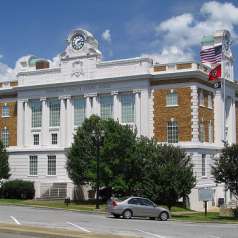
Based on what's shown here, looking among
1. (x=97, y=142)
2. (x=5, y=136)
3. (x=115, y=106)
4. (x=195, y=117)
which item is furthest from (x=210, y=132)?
(x=5, y=136)

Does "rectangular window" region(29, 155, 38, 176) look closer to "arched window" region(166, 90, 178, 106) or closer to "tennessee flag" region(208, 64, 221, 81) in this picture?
"arched window" region(166, 90, 178, 106)

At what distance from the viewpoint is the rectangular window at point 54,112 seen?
219 ft

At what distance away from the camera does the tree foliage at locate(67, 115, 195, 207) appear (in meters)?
44.1

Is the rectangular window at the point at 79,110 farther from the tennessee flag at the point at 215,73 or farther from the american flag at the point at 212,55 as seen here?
the tennessee flag at the point at 215,73

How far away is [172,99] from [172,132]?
10.8 ft

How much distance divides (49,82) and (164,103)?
14.3 m

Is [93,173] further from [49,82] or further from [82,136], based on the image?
[49,82]

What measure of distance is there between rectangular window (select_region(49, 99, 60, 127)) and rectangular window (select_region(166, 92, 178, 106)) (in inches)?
523

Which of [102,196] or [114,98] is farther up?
[114,98]

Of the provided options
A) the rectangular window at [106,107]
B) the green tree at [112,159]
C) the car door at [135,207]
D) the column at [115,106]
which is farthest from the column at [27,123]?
the car door at [135,207]

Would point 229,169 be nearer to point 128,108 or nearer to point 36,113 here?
point 128,108

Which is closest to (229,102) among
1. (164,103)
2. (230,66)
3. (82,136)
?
(230,66)

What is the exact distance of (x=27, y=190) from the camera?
62.9 meters

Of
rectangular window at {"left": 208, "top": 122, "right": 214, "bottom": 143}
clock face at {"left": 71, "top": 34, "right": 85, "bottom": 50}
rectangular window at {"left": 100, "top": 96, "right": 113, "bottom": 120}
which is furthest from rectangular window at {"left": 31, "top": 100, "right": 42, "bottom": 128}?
rectangular window at {"left": 208, "top": 122, "right": 214, "bottom": 143}
